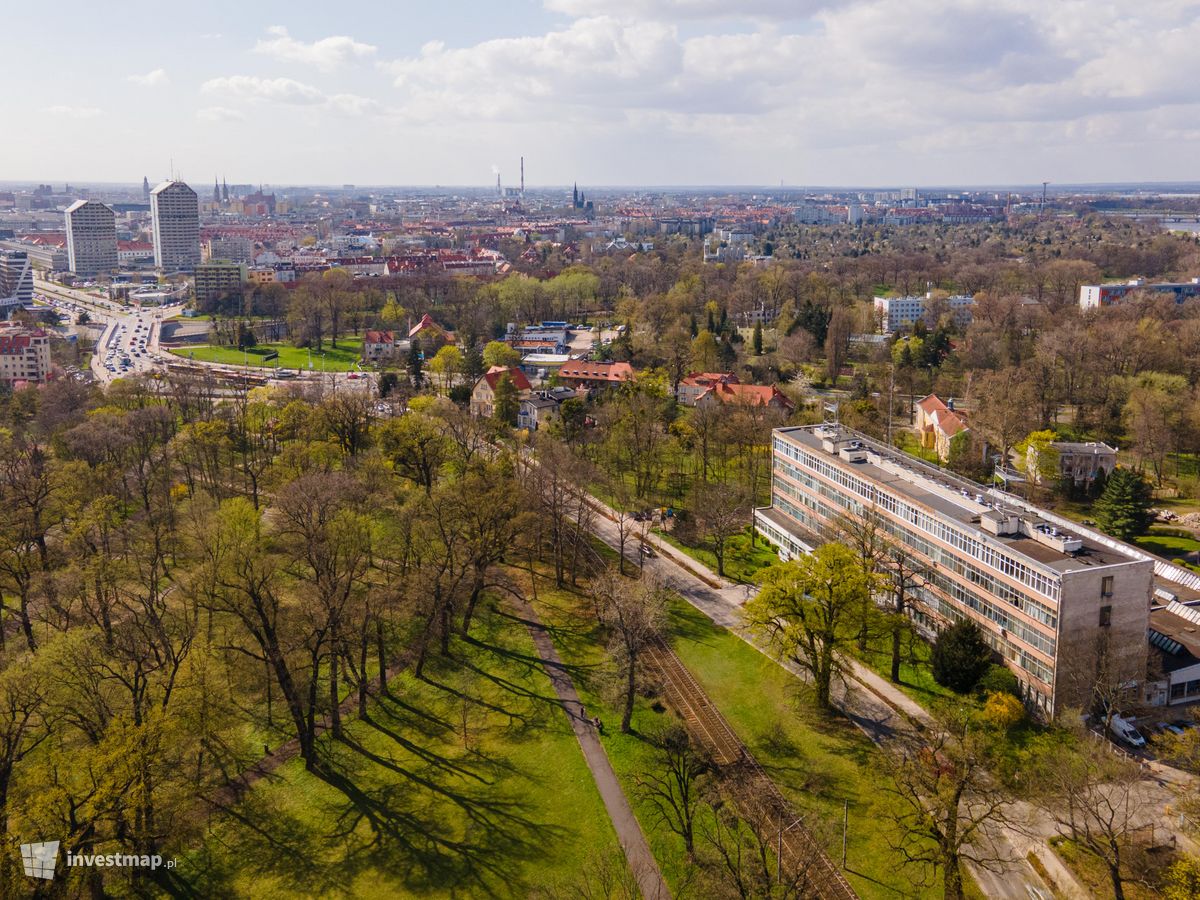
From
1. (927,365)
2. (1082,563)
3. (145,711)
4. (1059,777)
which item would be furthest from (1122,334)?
(145,711)

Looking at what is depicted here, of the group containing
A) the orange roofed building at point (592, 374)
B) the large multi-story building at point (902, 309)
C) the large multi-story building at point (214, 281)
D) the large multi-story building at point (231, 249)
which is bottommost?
the orange roofed building at point (592, 374)

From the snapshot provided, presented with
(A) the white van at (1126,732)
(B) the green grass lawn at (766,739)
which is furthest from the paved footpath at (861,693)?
(A) the white van at (1126,732)

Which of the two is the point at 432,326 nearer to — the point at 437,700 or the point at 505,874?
the point at 437,700

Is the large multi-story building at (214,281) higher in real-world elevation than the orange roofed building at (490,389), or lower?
higher

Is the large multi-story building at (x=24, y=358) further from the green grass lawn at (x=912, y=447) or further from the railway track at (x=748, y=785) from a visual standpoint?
the green grass lawn at (x=912, y=447)

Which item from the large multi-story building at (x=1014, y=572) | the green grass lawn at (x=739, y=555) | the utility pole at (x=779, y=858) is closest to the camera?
the utility pole at (x=779, y=858)
